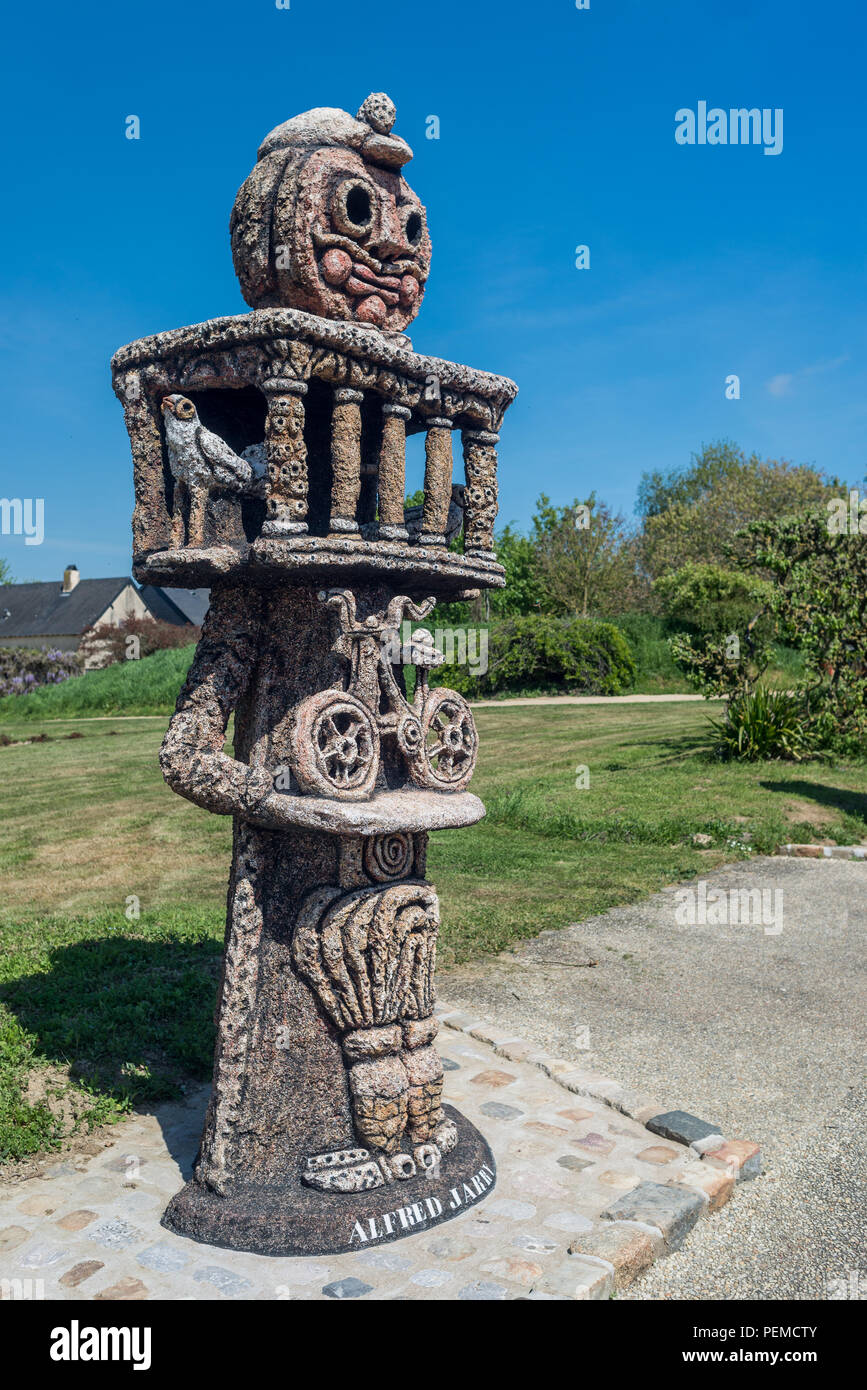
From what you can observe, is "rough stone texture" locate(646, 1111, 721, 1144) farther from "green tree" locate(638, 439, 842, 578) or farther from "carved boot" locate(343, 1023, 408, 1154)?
"green tree" locate(638, 439, 842, 578)

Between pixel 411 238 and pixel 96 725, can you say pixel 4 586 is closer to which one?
pixel 96 725

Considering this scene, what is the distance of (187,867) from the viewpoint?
31.8ft

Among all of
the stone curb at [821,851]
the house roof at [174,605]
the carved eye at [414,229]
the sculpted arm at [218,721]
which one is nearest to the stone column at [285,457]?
the sculpted arm at [218,721]

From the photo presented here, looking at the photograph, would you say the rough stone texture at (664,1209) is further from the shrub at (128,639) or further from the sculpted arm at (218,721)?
the shrub at (128,639)

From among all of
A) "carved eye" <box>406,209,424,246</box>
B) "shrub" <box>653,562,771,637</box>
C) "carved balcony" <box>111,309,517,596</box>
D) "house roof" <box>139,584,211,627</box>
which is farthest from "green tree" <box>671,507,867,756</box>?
"house roof" <box>139,584,211,627</box>

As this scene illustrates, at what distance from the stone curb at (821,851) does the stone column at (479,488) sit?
265 inches

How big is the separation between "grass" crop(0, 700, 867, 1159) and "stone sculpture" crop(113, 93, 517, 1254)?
1.28 m

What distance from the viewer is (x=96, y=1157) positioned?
4.21m

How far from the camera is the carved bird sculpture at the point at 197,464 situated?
3.79 meters

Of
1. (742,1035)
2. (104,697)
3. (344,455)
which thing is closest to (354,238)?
(344,455)

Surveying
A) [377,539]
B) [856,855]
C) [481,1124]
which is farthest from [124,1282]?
[856,855]

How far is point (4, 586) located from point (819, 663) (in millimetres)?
41769

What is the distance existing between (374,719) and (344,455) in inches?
38.8

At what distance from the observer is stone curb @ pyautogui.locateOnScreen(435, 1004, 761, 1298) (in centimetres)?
338
